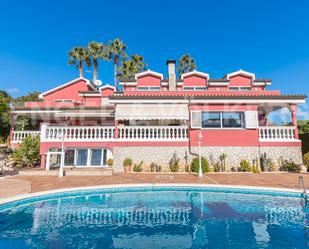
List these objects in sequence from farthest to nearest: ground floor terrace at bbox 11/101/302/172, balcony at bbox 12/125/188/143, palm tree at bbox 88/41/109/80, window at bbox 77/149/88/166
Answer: palm tree at bbox 88/41/109/80 → window at bbox 77/149/88/166 → balcony at bbox 12/125/188/143 → ground floor terrace at bbox 11/101/302/172

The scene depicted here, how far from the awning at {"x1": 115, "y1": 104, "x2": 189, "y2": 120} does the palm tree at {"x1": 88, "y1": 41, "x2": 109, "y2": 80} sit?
3621 centimetres

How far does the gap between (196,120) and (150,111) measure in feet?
16.4

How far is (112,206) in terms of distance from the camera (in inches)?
413

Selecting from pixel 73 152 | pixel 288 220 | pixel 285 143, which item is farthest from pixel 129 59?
pixel 288 220

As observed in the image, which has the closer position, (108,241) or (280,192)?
(108,241)

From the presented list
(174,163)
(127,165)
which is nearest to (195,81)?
(174,163)

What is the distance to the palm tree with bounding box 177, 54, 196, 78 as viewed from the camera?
56.2 m

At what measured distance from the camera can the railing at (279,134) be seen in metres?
19.3

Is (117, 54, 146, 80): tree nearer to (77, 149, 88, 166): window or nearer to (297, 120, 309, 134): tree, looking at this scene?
(77, 149, 88, 166): window

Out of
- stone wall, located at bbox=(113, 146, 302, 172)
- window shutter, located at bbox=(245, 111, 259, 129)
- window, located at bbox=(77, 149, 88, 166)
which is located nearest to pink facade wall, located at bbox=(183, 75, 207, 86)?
window shutter, located at bbox=(245, 111, 259, 129)

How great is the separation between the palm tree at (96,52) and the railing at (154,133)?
123 feet

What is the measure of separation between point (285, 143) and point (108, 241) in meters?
19.6

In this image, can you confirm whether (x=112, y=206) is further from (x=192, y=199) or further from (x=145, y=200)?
(x=192, y=199)

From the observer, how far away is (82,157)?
20.1 m
